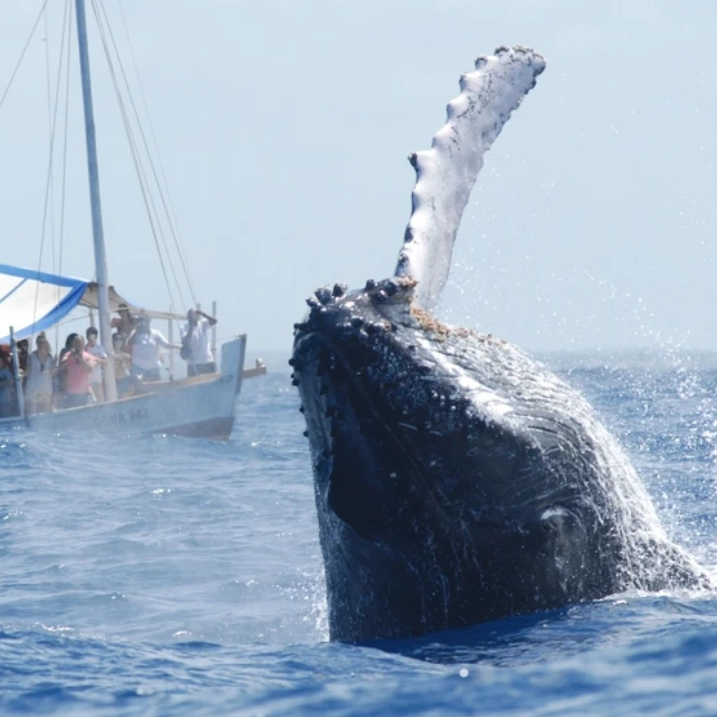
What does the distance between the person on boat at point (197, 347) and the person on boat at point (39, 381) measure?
286cm

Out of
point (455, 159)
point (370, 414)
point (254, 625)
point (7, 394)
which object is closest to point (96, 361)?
point (7, 394)

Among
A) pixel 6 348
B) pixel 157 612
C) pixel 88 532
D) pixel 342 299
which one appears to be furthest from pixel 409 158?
pixel 6 348

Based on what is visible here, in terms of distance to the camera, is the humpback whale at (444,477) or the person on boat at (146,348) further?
the person on boat at (146,348)

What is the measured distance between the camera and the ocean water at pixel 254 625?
412cm

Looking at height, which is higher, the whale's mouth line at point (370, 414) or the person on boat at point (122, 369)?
the person on boat at point (122, 369)

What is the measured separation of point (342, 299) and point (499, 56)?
7.23 feet

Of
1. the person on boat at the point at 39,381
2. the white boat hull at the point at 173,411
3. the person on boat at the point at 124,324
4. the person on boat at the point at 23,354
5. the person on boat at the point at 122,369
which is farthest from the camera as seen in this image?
the person on boat at the point at 124,324

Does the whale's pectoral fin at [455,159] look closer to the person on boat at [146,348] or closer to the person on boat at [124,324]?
the person on boat at [146,348]

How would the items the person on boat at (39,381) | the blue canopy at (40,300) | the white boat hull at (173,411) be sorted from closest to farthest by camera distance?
the white boat hull at (173,411) → the person on boat at (39,381) → the blue canopy at (40,300)

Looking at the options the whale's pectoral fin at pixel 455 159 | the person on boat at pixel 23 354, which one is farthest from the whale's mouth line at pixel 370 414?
the person on boat at pixel 23 354

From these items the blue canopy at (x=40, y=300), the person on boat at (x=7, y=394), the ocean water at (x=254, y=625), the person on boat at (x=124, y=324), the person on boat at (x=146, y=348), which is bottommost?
the ocean water at (x=254, y=625)

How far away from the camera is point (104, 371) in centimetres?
2606

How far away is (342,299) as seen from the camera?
167 inches

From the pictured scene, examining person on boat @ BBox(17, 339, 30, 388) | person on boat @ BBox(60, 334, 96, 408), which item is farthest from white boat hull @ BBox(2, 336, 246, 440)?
person on boat @ BBox(17, 339, 30, 388)
